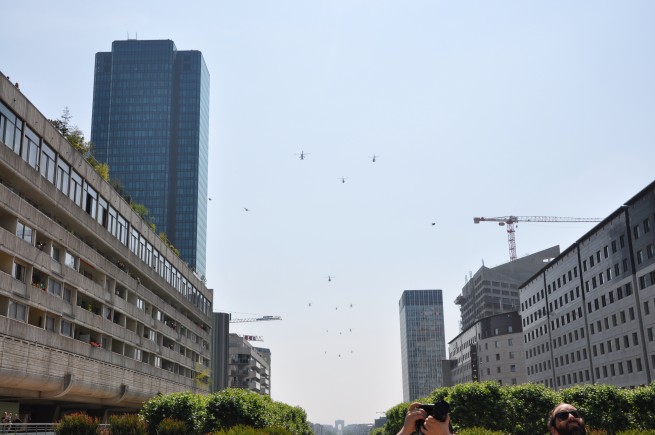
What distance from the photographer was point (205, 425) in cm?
4200

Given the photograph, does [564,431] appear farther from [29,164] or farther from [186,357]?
[186,357]

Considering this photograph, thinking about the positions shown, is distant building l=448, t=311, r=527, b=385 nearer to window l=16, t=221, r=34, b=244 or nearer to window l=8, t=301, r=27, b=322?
window l=8, t=301, r=27, b=322

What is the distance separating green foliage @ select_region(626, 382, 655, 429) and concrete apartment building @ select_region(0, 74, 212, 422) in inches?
1546

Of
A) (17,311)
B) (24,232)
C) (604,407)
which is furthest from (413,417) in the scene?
(604,407)

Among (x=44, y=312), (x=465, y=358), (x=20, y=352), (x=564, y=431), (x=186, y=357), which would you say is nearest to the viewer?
(x=564, y=431)

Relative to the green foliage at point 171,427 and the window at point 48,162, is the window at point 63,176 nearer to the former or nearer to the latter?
the window at point 48,162

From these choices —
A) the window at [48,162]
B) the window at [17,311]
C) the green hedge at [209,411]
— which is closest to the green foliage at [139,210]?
the window at [48,162]

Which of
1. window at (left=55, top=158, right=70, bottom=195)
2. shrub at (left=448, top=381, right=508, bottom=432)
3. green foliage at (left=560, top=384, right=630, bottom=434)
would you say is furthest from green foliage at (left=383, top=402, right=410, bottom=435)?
window at (left=55, top=158, right=70, bottom=195)

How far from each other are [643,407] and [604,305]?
4261 centimetres

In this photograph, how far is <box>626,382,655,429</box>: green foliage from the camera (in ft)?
155

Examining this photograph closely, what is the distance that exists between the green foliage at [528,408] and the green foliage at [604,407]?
3883mm

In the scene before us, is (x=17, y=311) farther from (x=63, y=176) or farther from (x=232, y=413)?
(x=232, y=413)

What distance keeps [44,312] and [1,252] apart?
7.27 metres

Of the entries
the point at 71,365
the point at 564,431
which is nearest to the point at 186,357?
the point at 71,365
